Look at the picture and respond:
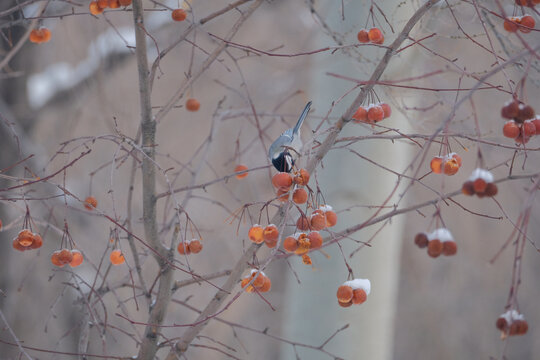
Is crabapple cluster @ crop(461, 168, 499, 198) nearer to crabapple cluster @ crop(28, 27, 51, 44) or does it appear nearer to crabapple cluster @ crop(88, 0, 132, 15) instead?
crabapple cluster @ crop(88, 0, 132, 15)

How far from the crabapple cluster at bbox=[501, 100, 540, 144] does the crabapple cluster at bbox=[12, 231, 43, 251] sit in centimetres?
96

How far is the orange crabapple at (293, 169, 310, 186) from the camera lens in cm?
107

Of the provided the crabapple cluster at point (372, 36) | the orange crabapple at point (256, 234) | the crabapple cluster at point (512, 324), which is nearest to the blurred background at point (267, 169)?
the crabapple cluster at point (372, 36)

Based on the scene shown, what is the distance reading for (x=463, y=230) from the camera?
5785 millimetres

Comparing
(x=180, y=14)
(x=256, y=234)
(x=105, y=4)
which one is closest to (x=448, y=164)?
(x=256, y=234)

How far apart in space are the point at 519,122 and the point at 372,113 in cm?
39

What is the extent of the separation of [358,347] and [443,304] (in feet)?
13.3

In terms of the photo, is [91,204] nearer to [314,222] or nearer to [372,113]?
[314,222]

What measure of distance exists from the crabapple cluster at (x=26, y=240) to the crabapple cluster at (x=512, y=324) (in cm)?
96

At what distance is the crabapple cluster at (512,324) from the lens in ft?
3.23

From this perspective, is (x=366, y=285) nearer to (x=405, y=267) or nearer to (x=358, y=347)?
(x=358, y=347)

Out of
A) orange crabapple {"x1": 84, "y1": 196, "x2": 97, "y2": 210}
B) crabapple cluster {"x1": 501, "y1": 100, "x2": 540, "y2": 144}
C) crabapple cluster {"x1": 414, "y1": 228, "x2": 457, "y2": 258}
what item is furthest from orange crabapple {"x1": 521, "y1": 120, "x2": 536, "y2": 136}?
orange crabapple {"x1": 84, "y1": 196, "x2": 97, "y2": 210}

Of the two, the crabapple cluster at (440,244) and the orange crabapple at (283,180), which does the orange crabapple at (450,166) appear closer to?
the crabapple cluster at (440,244)

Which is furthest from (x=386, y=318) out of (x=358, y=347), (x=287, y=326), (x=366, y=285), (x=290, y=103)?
(x=290, y=103)
